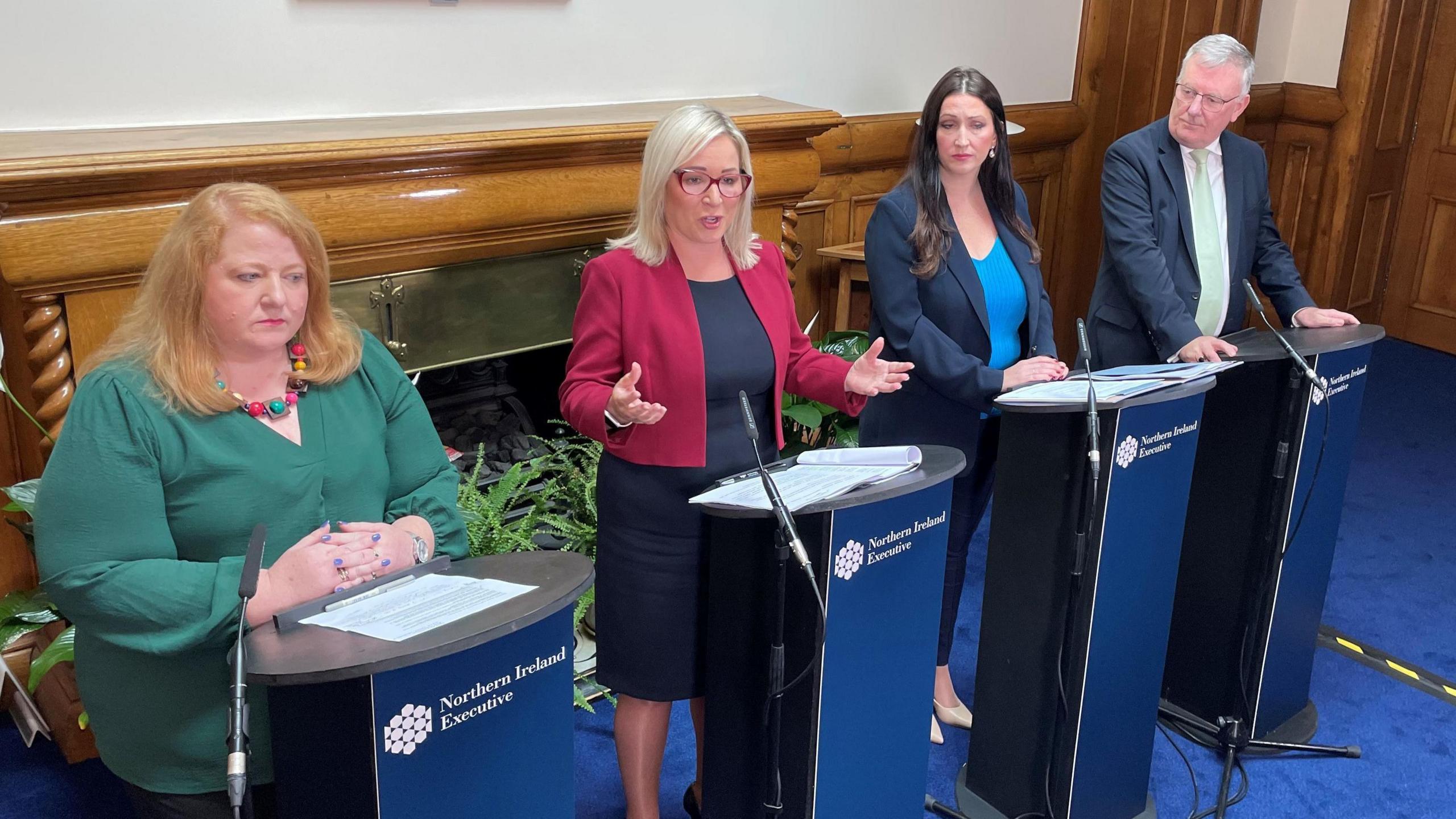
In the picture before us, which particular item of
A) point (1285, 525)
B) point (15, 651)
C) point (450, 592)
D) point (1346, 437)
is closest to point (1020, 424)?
point (1285, 525)

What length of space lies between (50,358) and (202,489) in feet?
3.73

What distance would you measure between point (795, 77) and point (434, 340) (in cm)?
160

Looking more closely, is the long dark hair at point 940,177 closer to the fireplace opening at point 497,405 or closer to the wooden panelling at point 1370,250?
the fireplace opening at point 497,405

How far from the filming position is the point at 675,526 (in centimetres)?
210

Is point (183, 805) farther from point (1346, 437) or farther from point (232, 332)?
point (1346, 437)

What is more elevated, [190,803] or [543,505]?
[190,803]

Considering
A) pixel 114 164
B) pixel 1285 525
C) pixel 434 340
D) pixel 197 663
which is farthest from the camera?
pixel 434 340

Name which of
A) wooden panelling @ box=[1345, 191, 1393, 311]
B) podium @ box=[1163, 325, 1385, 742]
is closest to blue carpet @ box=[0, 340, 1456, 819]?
podium @ box=[1163, 325, 1385, 742]

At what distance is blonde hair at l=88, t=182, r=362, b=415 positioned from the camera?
1.54 meters

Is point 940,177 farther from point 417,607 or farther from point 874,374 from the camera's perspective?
point 417,607

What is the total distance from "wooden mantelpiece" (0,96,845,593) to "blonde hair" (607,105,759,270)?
34.3 inches

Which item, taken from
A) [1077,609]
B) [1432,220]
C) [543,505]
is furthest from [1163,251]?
[1432,220]

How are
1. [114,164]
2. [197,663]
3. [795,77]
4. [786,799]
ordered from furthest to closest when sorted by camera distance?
[795,77], [114,164], [786,799], [197,663]

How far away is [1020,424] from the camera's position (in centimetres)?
235
